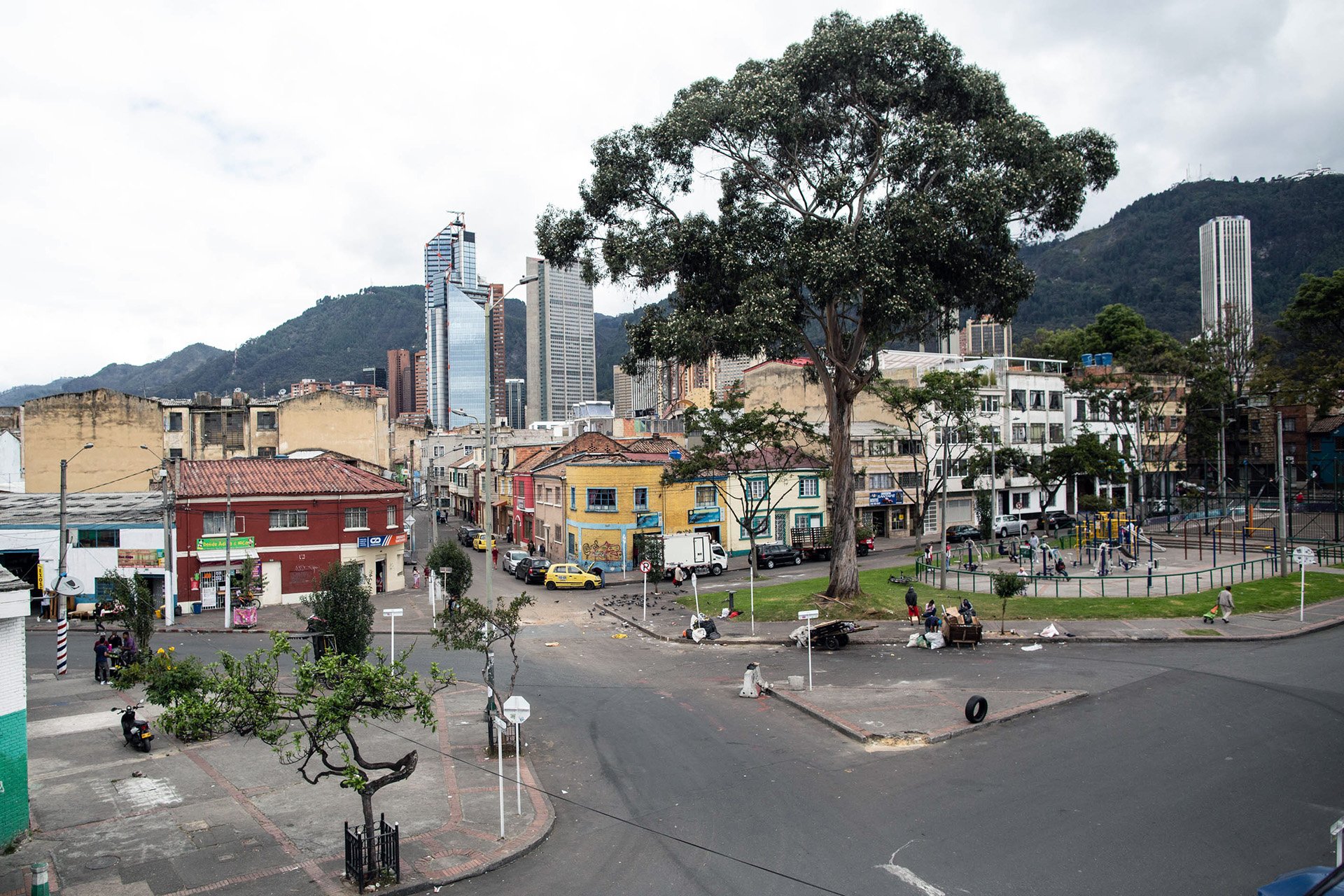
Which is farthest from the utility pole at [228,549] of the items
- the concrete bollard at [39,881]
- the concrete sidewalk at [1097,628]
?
the concrete bollard at [39,881]

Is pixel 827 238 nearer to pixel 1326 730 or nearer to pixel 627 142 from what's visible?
pixel 627 142

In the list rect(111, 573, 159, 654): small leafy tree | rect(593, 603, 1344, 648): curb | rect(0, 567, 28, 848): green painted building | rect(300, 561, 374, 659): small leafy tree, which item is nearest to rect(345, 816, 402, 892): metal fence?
rect(0, 567, 28, 848): green painted building

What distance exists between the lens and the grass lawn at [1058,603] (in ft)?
96.5

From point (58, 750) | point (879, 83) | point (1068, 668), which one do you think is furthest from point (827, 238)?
point (58, 750)

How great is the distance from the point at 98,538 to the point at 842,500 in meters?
32.2

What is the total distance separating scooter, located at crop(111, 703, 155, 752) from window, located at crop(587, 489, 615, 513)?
30918 millimetres

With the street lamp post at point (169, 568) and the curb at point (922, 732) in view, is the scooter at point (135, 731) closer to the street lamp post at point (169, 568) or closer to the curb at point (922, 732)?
the curb at point (922, 732)

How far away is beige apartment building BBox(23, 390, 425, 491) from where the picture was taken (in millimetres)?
51625

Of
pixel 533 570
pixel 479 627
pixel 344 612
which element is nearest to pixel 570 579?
pixel 533 570

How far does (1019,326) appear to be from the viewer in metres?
175

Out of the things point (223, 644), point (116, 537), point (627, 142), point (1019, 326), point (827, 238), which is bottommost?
point (223, 644)

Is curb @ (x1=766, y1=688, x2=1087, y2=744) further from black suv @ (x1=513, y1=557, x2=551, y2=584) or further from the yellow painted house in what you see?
the yellow painted house

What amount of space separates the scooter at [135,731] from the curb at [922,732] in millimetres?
14023

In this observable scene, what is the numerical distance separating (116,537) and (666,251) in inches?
1093
